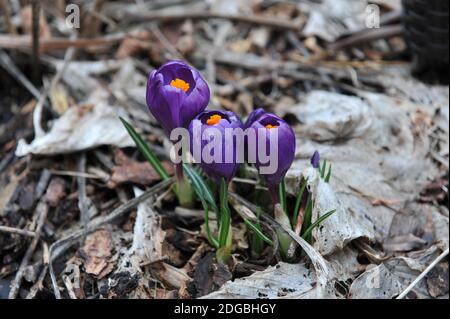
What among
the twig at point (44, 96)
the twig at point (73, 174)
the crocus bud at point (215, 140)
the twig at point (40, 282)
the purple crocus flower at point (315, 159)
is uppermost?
the crocus bud at point (215, 140)

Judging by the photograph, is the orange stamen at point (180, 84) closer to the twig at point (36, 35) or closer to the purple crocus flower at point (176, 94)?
the purple crocus flower at point (176, 94)

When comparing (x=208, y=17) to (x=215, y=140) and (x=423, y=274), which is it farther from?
(x=423, y=274)

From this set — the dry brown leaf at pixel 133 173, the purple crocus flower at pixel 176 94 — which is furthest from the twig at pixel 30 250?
the purple crocus flower at pixel 176 94

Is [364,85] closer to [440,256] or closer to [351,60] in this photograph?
[351,60]

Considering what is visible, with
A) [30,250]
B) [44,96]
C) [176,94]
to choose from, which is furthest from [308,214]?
[44,96]

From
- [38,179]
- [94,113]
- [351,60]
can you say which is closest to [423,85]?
[351,60]

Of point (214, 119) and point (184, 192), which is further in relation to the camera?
point (184, 192)
